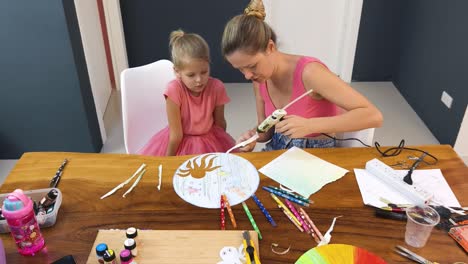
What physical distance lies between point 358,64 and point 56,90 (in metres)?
2.57

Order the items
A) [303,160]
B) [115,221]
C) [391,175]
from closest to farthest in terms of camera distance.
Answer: [115,221]
[391,175]
[303,160]

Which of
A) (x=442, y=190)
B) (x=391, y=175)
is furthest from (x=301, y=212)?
(x=442, y=190)

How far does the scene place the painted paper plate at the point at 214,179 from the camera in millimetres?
1121

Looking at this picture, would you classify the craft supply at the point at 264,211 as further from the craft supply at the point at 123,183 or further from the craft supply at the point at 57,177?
the craft supply at the point at 57,177

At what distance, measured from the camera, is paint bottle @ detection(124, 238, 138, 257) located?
900mm

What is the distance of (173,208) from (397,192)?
652mm

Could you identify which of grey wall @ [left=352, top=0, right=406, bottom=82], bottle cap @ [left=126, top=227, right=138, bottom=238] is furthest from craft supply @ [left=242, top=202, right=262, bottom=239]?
grey wall @ [left=352, top=0, right=406, bottom=82]

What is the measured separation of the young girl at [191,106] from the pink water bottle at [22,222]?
813 millimetres

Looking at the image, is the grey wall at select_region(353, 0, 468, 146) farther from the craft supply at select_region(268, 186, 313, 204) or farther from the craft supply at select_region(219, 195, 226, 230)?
the craft supply at select_region(219, 195, 226, 230)

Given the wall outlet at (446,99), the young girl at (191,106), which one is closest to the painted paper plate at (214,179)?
the young girl at (191,106)

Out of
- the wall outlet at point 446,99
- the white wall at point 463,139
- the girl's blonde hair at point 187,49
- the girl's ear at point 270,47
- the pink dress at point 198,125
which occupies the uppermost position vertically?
the girl's ear at point 270,47

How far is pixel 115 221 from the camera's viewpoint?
105 cm

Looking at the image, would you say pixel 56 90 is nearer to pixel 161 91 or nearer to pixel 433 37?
pixel 161 91

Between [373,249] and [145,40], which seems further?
[145,40]
